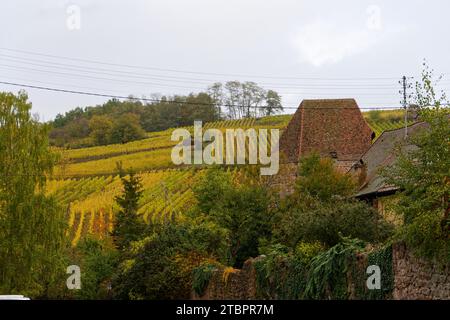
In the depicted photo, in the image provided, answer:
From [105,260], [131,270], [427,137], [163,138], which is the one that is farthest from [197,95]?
[427,137]

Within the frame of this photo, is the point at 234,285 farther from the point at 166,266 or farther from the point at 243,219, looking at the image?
the point at 243,219

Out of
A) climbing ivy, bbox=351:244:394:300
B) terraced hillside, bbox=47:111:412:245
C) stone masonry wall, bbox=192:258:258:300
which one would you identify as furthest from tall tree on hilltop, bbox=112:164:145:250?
climbing ivy, bbox=351:244:394:300

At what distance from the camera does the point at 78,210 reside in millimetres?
66688

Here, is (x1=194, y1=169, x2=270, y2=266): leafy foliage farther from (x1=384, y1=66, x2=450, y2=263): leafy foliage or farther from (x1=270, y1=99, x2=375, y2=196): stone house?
(x1=384, y1=66, x2=450, y2=263): leafy foliage

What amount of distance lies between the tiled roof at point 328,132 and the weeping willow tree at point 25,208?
2450 centimetres

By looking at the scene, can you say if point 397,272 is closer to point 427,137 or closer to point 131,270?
point 427,137

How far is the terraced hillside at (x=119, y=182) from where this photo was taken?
64.2 meters

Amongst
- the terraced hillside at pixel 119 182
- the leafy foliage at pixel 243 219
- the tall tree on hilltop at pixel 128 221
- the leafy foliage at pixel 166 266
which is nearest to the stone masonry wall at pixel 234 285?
the leafy foliage at pixel 166 266

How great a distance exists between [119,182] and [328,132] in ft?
64.7

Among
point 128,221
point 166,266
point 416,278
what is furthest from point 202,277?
point 128,221

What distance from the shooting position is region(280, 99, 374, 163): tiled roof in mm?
65062

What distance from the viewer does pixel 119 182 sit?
7612cm

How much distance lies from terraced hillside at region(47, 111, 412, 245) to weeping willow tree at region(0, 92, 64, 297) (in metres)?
3.61
